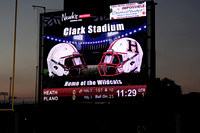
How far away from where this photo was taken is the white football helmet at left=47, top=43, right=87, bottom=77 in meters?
16.8

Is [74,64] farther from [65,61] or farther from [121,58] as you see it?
[121,58]

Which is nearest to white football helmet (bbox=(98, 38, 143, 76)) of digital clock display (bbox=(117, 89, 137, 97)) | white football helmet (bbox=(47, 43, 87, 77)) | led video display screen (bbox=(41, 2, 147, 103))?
led video display screen (bbox=(41, 2, 147, 103))

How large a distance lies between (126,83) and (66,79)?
326cm

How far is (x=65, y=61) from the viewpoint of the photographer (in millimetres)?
17094

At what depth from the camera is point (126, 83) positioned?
1573 cm

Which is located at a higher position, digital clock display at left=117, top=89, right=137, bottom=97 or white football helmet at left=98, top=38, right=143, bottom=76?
white football helmet at left=98, top=38, right=143, bottom=76

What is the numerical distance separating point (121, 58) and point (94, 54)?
4.74 feet

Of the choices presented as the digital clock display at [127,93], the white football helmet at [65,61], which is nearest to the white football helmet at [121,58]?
the digital clock display at [127,93]

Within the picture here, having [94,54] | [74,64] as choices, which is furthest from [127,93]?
[74,64]

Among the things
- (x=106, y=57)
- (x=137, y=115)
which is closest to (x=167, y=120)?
(x=137, y=115)

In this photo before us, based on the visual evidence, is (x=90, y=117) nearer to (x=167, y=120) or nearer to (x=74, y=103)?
(x=74, y=103)

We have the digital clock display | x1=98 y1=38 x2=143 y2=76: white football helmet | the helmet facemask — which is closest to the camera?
the digital clock display

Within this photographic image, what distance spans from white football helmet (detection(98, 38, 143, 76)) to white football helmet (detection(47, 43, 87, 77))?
1.15m

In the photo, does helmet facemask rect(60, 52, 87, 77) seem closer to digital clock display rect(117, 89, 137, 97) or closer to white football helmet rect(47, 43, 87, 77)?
white football helmet rect(47, 43, 87, 77)
